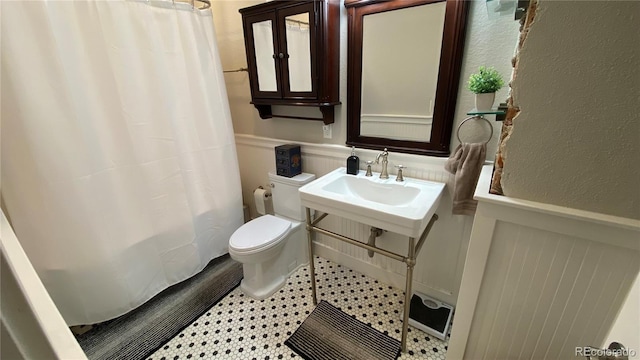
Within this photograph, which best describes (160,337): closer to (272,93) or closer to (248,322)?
(248,322)

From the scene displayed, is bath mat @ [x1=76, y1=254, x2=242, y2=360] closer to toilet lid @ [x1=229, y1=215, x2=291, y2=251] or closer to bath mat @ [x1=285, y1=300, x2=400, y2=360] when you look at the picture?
toilet lid @ [x1=229, y1=215, x2=291, y2=251]

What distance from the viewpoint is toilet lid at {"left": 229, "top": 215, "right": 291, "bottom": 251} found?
1.54 metres

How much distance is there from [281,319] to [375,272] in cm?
70

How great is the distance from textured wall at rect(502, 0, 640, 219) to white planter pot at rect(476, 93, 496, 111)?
381 mm

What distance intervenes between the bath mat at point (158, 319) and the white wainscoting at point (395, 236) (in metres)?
0.77

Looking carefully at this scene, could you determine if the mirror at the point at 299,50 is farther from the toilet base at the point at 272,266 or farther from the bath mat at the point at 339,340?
the bath mat at the point at 339,340

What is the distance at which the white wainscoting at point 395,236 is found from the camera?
1397 mm

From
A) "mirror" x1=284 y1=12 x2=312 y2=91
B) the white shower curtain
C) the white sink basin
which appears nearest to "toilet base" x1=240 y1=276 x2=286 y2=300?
the white shower curtain

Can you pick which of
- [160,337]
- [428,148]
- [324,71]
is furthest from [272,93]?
[160,337]

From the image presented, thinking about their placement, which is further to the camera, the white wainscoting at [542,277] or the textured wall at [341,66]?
the textured wall at [341,66]

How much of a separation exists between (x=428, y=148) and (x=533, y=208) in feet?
2.19

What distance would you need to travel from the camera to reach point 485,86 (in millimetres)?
1032

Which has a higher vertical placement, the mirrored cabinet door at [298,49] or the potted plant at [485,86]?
the mirrored cabinet door at [298,49]

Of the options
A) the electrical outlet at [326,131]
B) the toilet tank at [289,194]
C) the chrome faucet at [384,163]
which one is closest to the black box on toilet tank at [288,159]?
the toilet tank at [289,194]
